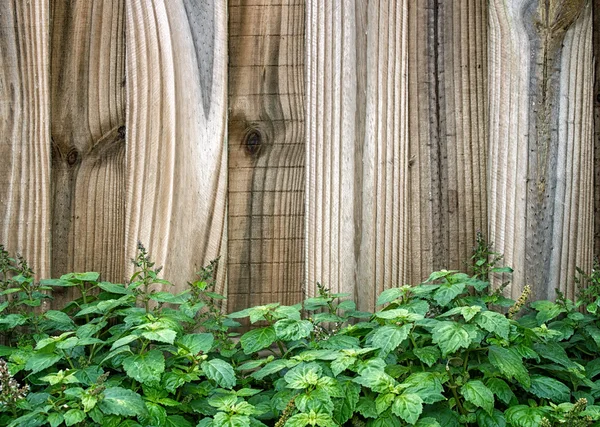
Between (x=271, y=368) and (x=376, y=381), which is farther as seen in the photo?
(x=271, y=368)

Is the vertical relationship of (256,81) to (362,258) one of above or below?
above

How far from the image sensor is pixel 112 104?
365 centimetres

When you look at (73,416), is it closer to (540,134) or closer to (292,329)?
(292,329)

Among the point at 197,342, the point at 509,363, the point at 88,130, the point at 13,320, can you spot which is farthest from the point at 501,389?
the point at 88,130

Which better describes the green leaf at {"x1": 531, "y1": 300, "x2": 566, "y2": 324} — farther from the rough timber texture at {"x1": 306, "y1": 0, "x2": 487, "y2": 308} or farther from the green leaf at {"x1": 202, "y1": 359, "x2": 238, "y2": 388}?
the green leaf at {"x1": 202, "y1": 359, "x2": 238, "y2": 388}

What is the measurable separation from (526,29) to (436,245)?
102 cm

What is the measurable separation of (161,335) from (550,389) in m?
1.47

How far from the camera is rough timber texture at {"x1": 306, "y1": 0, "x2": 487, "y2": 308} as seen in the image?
12.0 ft

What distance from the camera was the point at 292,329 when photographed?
3.20m

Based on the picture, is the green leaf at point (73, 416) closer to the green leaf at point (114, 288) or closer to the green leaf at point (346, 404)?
the green leaf at point (114, 288)

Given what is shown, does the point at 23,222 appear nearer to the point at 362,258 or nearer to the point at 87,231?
the point at 87,231

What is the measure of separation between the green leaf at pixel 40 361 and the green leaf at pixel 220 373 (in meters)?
0.55

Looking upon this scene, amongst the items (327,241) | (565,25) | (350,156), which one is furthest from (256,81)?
(565,25)

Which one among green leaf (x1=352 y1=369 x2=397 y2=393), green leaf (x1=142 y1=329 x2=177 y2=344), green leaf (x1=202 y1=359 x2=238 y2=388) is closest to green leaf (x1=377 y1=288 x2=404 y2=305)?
green leaf (x1=352 y1=369 x2=397 y2=393)
